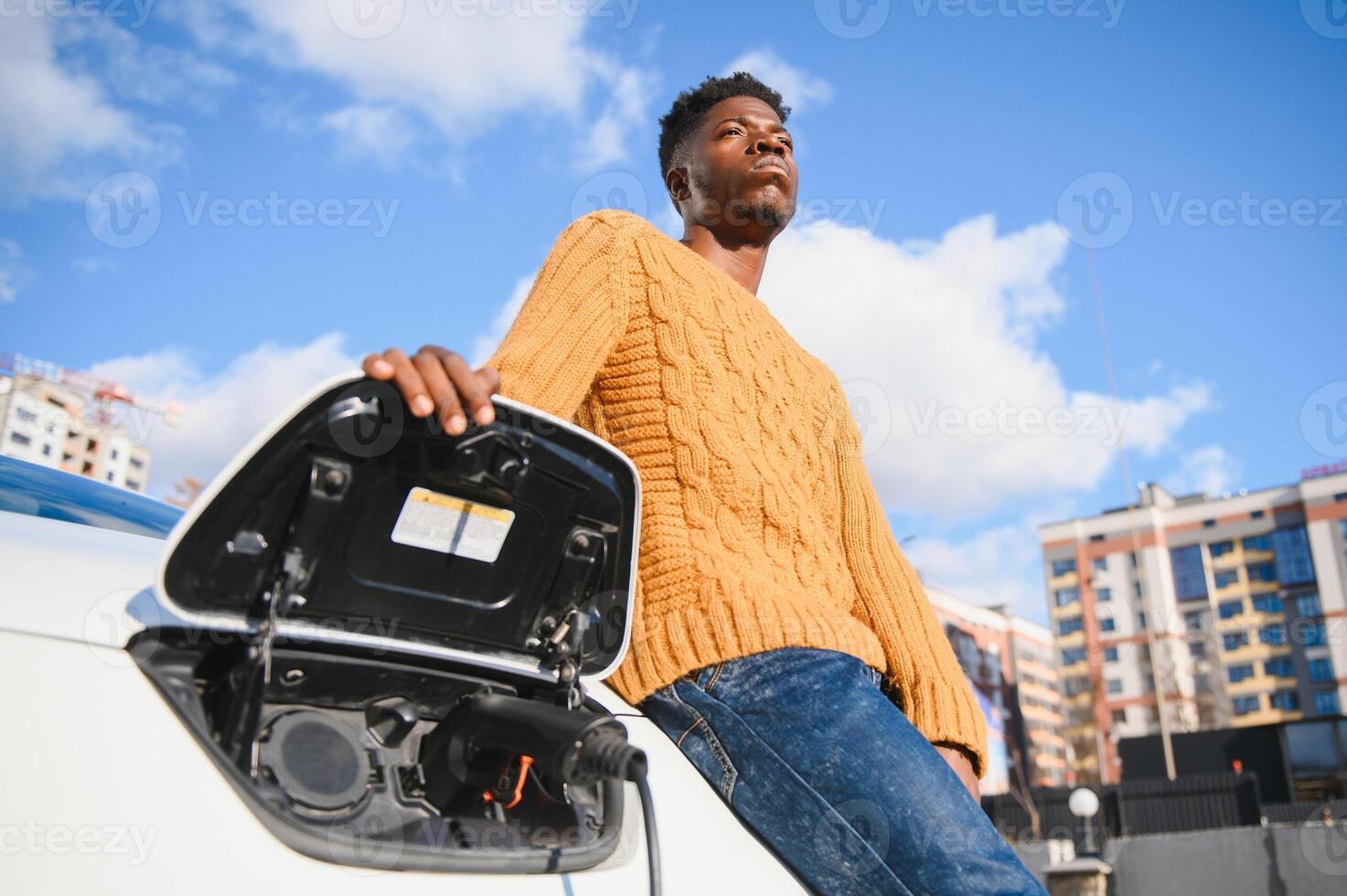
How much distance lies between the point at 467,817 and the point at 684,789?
1.07 feet

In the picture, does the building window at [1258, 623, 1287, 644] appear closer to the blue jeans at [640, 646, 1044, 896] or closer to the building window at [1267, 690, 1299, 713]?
the building window at [1267, 690, 1299, 713]

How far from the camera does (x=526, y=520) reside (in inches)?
51.4

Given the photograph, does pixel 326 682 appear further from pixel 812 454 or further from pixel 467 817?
pixel 812 454

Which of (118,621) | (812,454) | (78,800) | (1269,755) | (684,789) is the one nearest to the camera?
(78,800)

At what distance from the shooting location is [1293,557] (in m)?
69.3

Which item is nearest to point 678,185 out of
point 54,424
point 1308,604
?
point 54,424

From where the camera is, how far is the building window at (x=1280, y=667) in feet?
236

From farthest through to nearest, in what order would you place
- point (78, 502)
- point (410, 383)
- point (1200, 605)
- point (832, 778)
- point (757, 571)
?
point (1200, 605) < point (78, 502) < point (757, 571) < point (832, 778) < point (410, 383)

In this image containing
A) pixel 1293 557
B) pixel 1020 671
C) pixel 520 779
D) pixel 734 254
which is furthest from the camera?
pixel 1020 671

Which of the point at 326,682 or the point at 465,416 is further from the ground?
the point at 465,416

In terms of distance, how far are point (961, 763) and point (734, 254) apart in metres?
1.17

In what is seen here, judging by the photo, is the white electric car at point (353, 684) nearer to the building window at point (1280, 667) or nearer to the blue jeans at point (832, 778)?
the blue jeans at point (832, 778)

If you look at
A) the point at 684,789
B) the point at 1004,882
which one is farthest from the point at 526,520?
the point at 1004,882

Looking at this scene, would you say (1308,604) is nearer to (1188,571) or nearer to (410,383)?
(1188,571)
